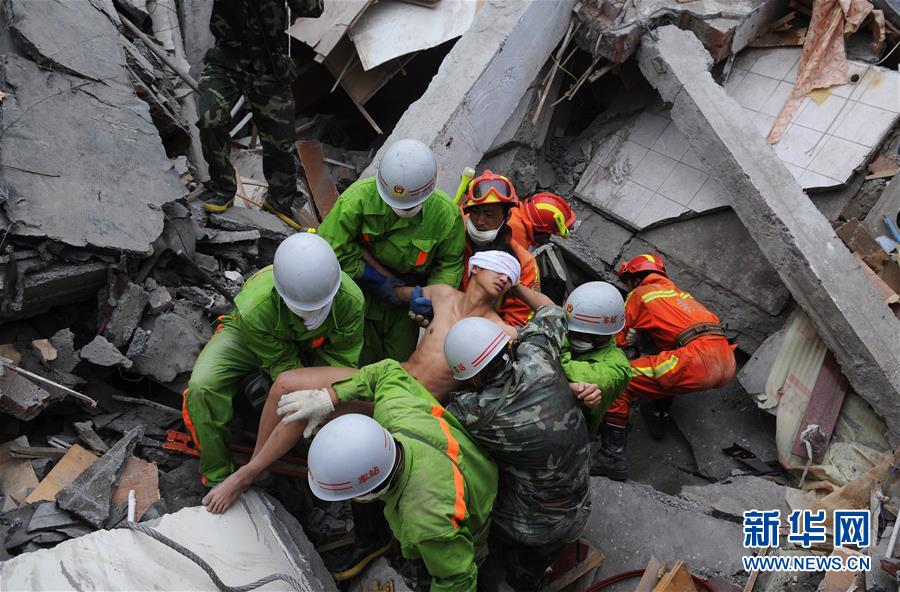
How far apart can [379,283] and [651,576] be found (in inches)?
90.3

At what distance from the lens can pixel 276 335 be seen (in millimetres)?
3607

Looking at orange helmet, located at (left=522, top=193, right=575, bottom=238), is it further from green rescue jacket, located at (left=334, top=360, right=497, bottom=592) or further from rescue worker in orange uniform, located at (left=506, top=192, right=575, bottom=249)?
green rescue jacket, located at (left=334, top=360, right=497, bottom=592)

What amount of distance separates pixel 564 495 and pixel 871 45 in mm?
5295

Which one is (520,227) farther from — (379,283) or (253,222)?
(253,222)

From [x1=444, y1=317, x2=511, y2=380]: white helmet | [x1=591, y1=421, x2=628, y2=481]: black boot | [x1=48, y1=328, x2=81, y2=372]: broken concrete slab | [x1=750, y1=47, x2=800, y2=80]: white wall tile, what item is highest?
[x1=750, y1=47, x2=800, y2=80]: white wall tile

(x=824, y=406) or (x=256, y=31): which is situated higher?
(x=256, y=31)

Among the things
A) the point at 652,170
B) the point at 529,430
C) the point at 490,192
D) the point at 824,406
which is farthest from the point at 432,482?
the point at 652,170

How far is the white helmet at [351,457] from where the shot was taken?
2.74m

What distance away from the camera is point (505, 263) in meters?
4.10

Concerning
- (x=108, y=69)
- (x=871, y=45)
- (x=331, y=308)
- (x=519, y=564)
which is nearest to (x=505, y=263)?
(x=331, y=308)

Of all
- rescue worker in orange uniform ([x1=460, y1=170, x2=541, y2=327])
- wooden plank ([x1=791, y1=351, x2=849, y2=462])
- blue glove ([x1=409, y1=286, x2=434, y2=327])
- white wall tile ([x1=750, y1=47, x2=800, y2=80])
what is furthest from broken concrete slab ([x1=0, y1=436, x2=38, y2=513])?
white wall tile ([x1=750, y1=47, x2=800, y2=80])

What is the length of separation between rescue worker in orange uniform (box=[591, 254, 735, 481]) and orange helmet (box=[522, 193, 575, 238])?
70 cm

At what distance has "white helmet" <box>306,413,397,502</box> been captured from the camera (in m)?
2.74

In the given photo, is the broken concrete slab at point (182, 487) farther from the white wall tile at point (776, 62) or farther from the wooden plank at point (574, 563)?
the white wall tile at point (776, 62)
